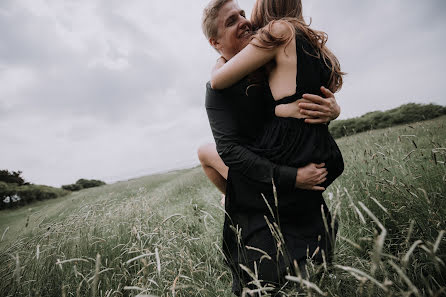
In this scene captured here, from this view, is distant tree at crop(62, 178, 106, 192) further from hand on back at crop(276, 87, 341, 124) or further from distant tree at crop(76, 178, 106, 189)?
hand on back at crop(276, 87, 341, 124)

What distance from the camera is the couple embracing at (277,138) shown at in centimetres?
143

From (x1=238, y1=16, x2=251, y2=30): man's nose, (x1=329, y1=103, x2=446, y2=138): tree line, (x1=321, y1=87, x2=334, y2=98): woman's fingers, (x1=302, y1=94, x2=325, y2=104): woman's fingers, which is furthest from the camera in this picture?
(x1=329, y1=103, x2=446, y2=138): tree line

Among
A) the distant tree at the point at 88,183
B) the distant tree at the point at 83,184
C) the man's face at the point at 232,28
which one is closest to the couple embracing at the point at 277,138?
the man's face at the point at 232,28

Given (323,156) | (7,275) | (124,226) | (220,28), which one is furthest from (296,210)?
(7,275)

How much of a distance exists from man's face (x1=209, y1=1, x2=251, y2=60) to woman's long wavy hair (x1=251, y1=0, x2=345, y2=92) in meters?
0.11

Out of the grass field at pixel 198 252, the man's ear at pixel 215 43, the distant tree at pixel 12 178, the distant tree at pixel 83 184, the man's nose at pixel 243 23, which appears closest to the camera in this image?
the grass field at pixel 198 252

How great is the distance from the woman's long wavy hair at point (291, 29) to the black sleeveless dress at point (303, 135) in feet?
0.25

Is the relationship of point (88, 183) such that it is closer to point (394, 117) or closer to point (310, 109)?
point (310, 109)

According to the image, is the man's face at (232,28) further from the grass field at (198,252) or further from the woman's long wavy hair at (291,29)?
the grass field at (198,252)

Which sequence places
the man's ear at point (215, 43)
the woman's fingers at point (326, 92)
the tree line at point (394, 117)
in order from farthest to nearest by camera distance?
the tree line at point (394, 117)
the man's ear at point (215, 43)
the woman's fingers at point (326, 92)

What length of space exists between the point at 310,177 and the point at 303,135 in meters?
0.31

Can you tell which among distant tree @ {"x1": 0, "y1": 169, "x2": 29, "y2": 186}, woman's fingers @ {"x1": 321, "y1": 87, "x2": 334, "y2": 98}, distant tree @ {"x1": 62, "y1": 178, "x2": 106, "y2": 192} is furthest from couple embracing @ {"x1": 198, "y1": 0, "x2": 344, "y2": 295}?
distant tree @ {"x1": 62, "y1": 178, "x2": 106, "y2": 192}

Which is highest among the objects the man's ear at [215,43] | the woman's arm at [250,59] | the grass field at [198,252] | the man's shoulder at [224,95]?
the man's ear at [215,43]

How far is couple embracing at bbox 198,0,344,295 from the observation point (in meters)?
1.43
